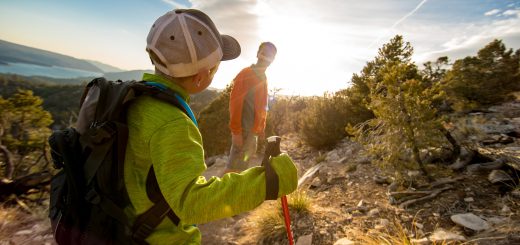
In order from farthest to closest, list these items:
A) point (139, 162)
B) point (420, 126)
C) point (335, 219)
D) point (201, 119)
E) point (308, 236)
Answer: point (201, 119) → point (420, 126) → point (335, 219) → point (308, 236) → point (139, 162)

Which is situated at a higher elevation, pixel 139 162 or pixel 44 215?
pixel 139 162

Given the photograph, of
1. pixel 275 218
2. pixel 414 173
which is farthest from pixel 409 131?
pixel 275 218

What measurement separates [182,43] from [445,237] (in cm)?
305

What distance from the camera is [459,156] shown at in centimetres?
470

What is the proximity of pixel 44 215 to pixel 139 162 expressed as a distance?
15.9 feet

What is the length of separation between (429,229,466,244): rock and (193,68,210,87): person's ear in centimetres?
268

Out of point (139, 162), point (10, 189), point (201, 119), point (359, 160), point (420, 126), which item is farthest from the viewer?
point (201, 119)

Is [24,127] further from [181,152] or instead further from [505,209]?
[505,209]

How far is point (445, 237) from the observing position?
9.16 ft

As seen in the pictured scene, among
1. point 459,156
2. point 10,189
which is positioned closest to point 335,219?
point 459,156

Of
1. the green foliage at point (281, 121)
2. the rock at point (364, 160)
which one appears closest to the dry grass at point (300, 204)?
the rock at point (364, 160)

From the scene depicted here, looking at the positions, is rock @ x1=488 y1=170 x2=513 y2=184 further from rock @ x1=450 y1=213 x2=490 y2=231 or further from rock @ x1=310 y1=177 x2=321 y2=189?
rock @ x1=310 y1=177 x2=321 y2=189

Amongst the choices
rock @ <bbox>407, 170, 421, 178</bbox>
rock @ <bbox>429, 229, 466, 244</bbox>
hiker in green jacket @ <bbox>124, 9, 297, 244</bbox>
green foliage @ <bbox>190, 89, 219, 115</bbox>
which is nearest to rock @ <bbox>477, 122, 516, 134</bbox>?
rock @ <bbox>407, 170, 421, 178</bbox>

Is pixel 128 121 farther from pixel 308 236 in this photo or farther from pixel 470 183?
pixel 470 183
